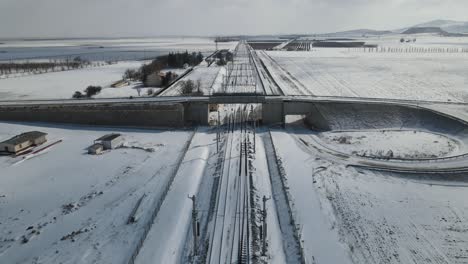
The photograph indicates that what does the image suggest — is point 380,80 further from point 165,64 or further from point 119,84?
point 165,64

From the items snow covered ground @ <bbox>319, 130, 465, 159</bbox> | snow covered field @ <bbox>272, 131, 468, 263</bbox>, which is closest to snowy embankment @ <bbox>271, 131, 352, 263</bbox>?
snow covered field @ <bbox>272, 131, 468, 263</bbox>

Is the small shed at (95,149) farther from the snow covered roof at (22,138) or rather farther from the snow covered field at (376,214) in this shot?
the snow covered field at (376,214)

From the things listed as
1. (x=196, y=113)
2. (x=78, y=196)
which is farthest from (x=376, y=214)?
(x=196, y=113)

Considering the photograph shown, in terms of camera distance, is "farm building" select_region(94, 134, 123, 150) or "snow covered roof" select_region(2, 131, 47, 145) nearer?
"snow covered roof" select_region(2, 131, 47, 145)

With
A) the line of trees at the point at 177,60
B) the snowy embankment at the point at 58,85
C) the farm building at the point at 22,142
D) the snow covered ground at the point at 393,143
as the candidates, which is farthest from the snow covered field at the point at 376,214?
the line of trees at the point at 177,60

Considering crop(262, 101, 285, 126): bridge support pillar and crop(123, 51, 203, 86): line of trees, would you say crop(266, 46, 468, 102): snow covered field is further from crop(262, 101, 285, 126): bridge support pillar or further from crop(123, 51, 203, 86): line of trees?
crop(123, 51, 203, 86): line of trees

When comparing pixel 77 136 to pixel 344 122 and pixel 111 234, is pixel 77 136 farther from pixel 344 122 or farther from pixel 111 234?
pixel 344 122

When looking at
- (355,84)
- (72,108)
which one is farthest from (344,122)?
(72,108)

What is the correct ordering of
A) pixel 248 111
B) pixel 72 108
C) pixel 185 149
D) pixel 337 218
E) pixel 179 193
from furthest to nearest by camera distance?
pixel 248 111 → pixel 72 108 → pixel 185 149 → pixel 179 193 → pixel 337 218
